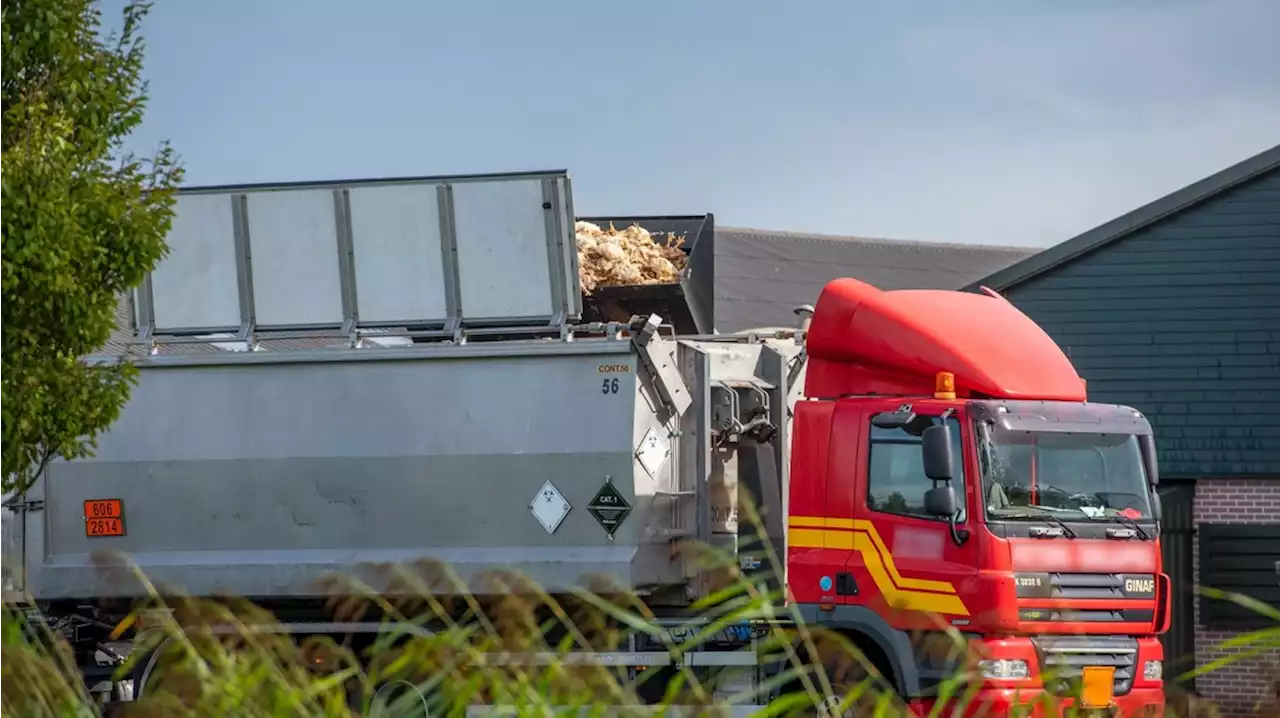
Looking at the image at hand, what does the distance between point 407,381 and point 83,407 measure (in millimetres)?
2132

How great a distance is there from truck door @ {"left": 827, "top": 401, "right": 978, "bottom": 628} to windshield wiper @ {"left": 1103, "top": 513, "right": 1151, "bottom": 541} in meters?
0.97

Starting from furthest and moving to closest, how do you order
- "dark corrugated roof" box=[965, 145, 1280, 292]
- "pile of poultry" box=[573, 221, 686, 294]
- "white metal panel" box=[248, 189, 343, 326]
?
"dark corrugated roof" box=[965, 145, 1280, 292]
"pile of poultry" box=[573, 221, 686, 294]
"white metal panel" box=[248, 189, 343, 326]

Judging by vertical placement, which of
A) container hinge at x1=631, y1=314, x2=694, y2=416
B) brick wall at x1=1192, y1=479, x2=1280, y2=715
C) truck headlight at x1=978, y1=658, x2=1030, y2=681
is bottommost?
brick wall at x1=1192, y1=479, x2=1280, y2=715

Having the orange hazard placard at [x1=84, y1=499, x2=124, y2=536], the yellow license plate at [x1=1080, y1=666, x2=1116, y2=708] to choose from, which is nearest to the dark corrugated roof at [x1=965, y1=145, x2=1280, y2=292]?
the yellow license plate at [x1=1080, y1=666, x2=1116, y2=708]

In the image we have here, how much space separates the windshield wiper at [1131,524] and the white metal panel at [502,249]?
392 centimetres

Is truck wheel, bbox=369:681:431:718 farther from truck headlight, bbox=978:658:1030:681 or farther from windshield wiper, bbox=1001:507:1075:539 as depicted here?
windshield wiper, bbox=1001:507:1075:539

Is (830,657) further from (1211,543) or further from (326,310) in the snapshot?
(1211,543)


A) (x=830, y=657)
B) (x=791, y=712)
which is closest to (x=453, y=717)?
(x=791, y=712)

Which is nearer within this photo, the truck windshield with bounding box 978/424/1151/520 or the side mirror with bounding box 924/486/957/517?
the side mirror with bounding box 924/486/957/517

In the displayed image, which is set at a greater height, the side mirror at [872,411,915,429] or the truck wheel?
the side mirror at [872,411,915,429]

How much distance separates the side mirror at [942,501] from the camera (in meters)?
10.4

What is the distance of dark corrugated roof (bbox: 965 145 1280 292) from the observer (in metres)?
18.5

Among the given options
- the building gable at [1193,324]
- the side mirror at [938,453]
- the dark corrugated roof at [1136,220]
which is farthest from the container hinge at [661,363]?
the building gable at [1193,324]

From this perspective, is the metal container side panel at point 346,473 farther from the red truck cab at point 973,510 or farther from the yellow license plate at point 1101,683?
the yellow license plate at point 1101,683
